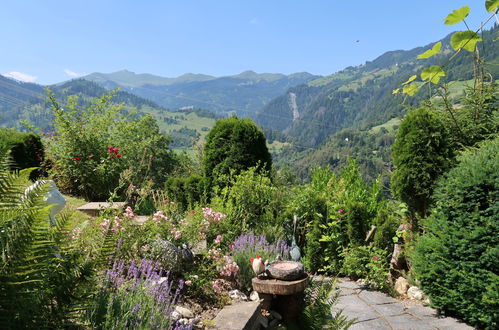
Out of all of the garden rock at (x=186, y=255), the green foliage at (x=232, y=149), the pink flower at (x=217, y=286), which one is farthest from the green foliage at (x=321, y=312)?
the green foliage at (x=232, y=149)

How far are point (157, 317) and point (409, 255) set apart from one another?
10.6 ft

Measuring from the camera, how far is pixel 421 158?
4363 mm

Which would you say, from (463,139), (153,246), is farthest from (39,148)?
(463,139)

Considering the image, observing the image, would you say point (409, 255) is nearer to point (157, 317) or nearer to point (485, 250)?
point (485, 250)

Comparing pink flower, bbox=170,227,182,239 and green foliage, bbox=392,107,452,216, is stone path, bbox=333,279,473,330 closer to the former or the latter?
green foliage, bbox=392,107,452,216

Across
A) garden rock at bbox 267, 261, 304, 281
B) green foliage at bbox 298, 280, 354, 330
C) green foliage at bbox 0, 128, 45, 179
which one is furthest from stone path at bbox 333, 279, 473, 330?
green foliage at bbox 0, 128, 45, 179

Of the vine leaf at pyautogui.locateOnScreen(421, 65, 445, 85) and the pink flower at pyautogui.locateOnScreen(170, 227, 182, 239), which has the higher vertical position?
the vine leaf at pyautogui.locateOnScreen(421, 65, 445, 85)

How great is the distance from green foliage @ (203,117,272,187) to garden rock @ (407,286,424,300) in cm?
332

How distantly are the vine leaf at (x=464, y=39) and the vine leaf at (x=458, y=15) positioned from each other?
0.03 meters

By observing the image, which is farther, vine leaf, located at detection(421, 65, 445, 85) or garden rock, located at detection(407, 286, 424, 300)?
garden rock, located at detection(407, 286, 424, 300)

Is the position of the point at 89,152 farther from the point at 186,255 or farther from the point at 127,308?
the point at 127,308

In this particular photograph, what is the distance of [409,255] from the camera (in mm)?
4309

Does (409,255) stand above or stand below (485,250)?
below

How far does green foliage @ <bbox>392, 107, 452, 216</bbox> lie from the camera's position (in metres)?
4.34
